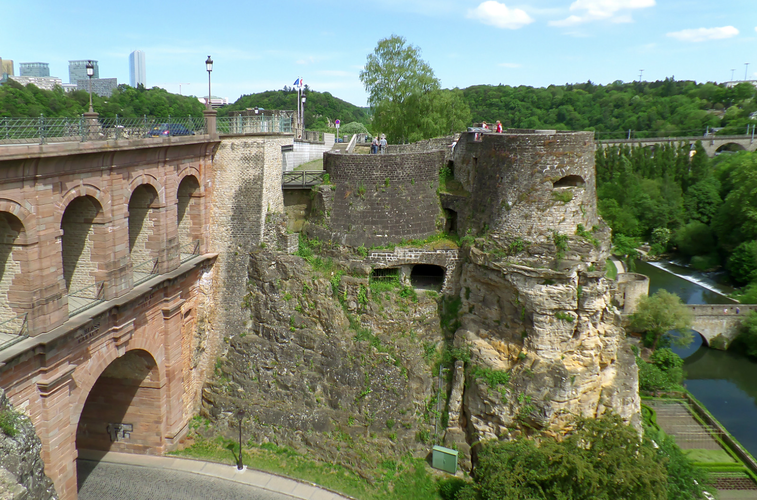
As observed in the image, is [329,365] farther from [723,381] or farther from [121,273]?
[723,381]

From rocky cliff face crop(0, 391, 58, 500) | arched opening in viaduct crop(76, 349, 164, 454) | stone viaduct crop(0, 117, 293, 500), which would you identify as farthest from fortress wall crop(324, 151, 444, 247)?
rocky cliff face crop(0, 391, 58, 500)

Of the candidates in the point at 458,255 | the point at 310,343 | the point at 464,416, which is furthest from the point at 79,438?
the point at 458,255

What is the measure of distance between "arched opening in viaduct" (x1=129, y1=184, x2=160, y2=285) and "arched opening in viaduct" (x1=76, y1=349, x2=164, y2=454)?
3.32 metres

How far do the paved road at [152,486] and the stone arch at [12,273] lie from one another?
7270 mm

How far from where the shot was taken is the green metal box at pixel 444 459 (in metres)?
20.3

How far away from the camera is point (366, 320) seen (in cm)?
2238

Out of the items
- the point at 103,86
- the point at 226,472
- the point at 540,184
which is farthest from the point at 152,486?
the point at 103,86

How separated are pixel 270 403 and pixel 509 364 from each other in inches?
364

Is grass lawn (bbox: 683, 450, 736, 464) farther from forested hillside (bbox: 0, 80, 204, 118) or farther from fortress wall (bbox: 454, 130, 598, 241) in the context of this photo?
forested hillside (bbox: 0, 80, 204, 118)

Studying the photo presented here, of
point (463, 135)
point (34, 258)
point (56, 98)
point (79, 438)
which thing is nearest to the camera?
point (34, 258)

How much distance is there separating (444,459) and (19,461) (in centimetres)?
1345

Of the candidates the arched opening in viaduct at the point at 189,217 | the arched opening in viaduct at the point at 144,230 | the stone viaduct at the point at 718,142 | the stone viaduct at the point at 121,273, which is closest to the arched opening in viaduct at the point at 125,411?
the stone viaduct at the point at 121,273

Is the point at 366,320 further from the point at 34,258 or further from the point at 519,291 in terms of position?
the point at 34,258

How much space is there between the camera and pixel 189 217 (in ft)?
72.2
